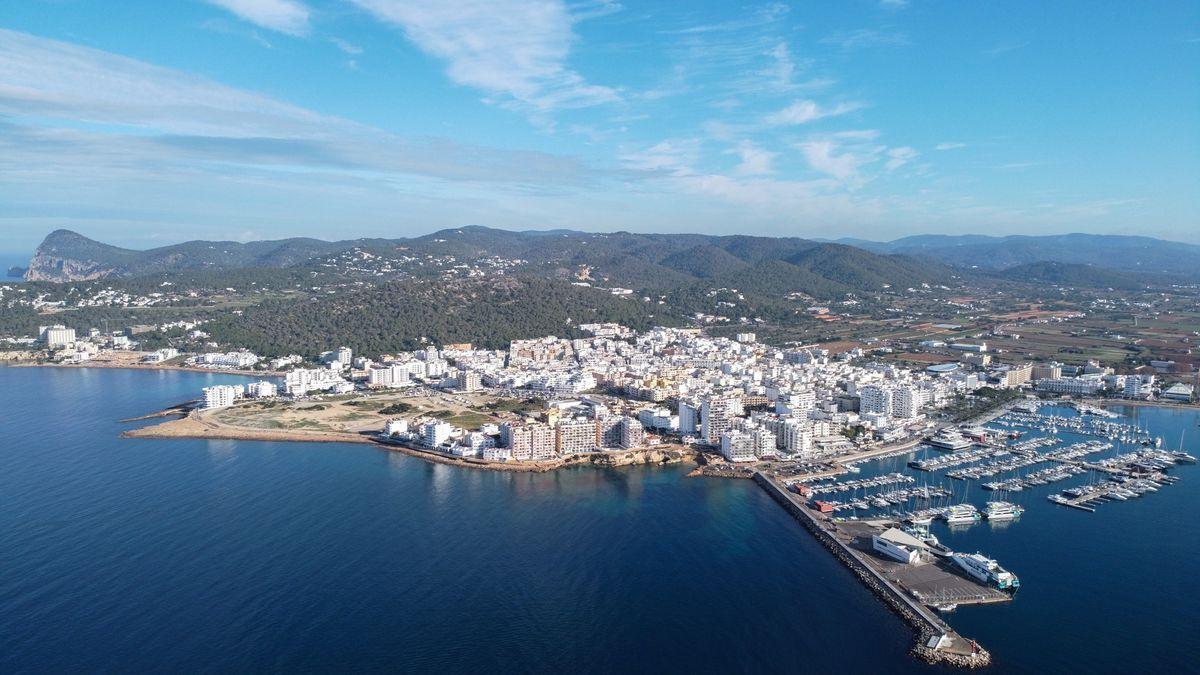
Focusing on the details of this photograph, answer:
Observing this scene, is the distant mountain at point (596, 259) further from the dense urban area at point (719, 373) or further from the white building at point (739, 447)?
the white building at point (739, 447)

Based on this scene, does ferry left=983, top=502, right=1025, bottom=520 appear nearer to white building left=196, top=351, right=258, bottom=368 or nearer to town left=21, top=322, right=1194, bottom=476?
town left=21, top=322, right=1194, bottom=476

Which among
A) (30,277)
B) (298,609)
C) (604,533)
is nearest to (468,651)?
(298,609)

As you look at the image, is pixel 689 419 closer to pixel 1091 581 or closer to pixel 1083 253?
pixel 1091 581

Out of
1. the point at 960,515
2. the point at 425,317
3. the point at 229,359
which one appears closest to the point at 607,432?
the point at 960,515

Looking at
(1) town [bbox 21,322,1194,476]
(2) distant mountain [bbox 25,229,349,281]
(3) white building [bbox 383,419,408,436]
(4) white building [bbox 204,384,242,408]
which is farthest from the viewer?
(2) distant mountain [bbox 25,229,349,281]

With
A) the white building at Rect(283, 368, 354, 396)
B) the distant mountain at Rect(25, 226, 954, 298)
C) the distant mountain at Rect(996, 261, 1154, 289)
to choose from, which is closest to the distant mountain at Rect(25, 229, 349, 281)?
the distant mountain at Rect(25, 226, 954, 298)

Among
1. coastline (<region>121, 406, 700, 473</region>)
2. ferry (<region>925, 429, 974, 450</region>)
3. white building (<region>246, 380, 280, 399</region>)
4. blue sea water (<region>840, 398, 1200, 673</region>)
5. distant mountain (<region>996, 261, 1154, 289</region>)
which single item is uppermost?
distant mountain (<region>996, 261, 1154, 289</region>)

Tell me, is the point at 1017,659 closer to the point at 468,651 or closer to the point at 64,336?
the point at 468,651
